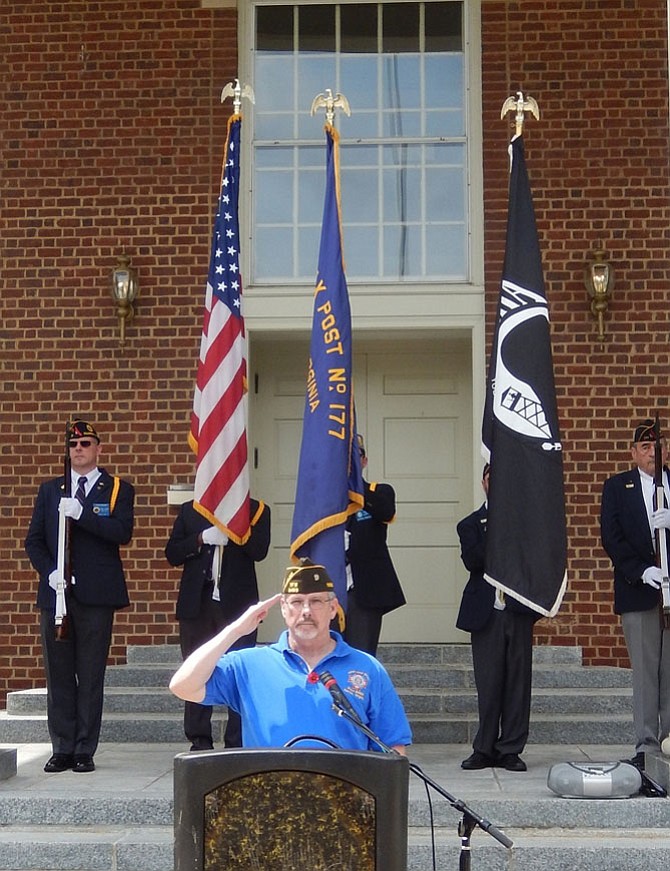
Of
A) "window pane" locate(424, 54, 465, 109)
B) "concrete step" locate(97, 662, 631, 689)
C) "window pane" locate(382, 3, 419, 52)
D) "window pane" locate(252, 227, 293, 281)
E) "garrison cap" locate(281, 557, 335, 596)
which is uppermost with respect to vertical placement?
"window pane" locate(382, 3, 419, 52)

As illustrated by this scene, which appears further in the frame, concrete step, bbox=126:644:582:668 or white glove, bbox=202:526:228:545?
concrete step, bbox=126:644:582:668

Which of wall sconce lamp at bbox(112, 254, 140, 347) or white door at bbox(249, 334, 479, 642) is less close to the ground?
wall sconce lamp at bbox(112, 254, 140, 347)

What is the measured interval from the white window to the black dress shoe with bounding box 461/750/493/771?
413 centimetres

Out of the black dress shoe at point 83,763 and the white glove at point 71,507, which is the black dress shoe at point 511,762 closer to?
the black dress shoe at point 83,763

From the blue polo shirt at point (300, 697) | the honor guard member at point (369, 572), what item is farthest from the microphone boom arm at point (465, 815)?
the honor guard member at point (369, 572)

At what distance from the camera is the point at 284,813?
3213mm

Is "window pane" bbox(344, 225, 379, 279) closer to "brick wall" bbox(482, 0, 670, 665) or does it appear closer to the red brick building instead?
the red brick building

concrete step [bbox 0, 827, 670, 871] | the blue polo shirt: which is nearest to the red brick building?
concrete step [bbox 0, 827, 670, 871]

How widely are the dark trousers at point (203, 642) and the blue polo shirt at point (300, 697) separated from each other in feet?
10.6

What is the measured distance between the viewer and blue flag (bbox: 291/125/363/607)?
22.8 feet

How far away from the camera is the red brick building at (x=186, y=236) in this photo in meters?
9.66

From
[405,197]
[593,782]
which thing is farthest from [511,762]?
[405,197]

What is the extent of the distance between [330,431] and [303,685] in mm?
3071

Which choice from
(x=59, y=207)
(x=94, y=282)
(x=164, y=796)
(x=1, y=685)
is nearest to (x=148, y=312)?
(x=94, y=282)
